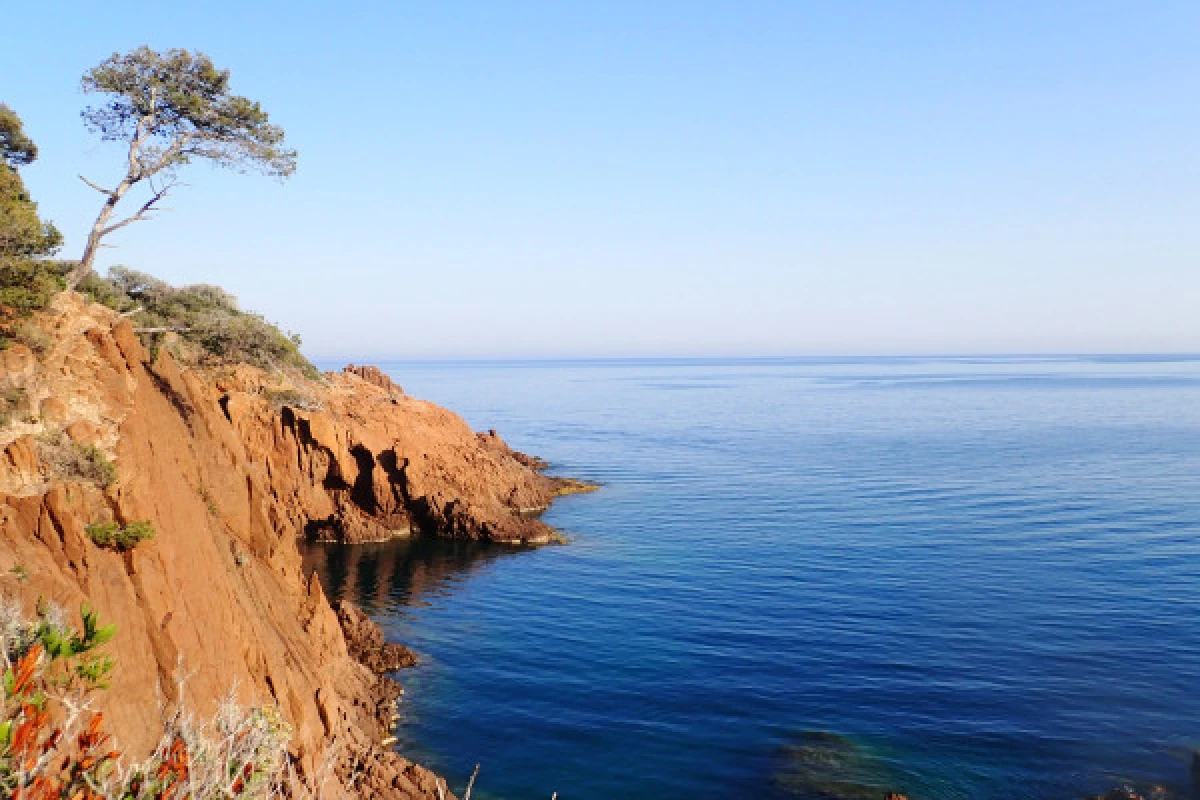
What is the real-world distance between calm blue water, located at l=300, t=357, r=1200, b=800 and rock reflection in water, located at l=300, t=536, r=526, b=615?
0.26 meters

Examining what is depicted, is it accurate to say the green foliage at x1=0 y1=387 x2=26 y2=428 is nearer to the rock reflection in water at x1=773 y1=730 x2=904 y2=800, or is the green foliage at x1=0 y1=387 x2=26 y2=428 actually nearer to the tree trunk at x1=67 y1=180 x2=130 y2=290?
the tree trunk at x1=67 y1=180 x2=130 y2=290

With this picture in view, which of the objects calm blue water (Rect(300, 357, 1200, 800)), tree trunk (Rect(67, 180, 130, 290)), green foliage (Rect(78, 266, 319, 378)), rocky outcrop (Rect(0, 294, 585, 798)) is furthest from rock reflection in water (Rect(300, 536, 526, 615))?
tree trunk (Rect(67, 180, 130, 290))

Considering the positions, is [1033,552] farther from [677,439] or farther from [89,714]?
[677,439]

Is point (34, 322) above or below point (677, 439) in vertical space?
above

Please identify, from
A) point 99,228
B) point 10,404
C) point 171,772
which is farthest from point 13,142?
point 171,772

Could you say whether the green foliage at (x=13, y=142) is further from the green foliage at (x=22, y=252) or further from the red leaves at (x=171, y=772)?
the red leaves at (x=171, y=772)

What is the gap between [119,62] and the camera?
86.4 ft

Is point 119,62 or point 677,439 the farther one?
point 677,439

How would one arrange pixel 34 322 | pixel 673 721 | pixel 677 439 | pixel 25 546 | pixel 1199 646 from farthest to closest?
pixel 677 439 < pixel 1199 646 < pixel 673 721 < pixel 34 322 < pixel 25 546

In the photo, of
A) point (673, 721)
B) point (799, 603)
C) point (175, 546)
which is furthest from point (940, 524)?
point (175, 546)

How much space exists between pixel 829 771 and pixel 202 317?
107ft

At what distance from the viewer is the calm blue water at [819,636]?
83.4 feet

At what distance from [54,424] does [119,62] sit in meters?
14.8

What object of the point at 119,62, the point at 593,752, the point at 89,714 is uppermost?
the point at 119,62
